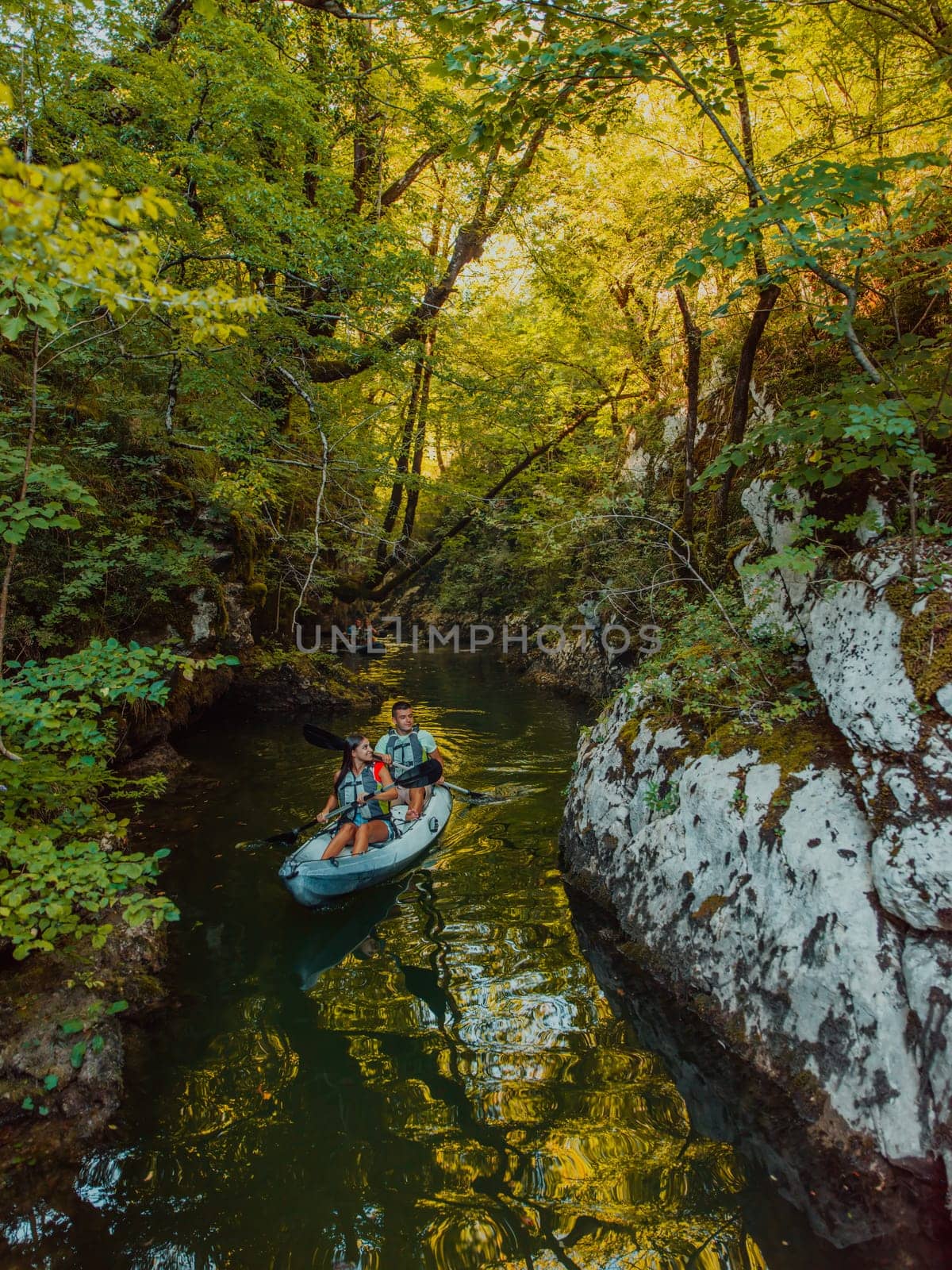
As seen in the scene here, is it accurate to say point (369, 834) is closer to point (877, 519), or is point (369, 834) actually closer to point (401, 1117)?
point (401, 1117)

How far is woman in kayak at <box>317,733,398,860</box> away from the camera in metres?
6.64

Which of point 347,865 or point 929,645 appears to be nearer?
point 929,645

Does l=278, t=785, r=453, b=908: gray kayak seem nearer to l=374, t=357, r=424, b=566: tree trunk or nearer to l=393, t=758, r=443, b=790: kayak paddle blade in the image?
l=393, t=758, r=443, b=790: kayak paddle blade

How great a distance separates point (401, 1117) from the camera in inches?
147

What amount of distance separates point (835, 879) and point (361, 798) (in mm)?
4640

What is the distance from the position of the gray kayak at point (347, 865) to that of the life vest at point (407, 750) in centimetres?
86

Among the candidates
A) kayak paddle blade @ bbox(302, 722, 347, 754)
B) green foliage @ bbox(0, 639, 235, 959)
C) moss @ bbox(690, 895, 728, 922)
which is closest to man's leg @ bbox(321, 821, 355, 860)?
kayak paddle blade @ bbox(302, 722, 347, 754)

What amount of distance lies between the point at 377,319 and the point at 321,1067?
A: 26.3ft

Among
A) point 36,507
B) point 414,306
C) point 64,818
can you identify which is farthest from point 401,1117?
point 414,306

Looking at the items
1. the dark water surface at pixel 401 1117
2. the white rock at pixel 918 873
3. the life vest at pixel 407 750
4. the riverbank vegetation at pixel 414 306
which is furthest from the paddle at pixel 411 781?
the white rock at pixel 918 873

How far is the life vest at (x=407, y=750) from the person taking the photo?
811 cm

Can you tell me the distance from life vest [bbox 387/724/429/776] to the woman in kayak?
993 mm

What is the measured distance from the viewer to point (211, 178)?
6.21 metres

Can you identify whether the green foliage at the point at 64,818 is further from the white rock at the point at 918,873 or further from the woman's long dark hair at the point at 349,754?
the white rock at the point at 918,873
